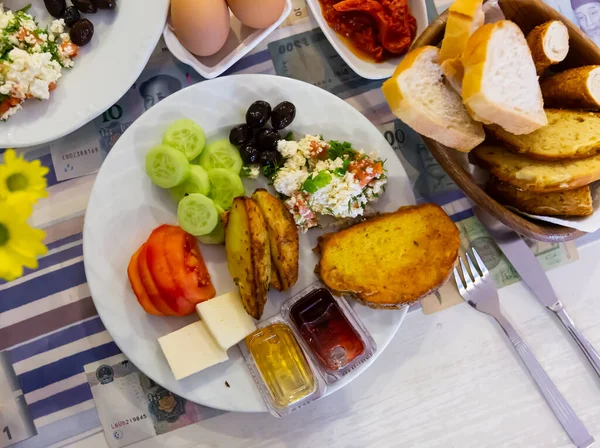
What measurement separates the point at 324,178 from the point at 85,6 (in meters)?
0.76

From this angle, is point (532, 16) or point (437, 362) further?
point (437, 362)

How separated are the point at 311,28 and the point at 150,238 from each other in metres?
0.75

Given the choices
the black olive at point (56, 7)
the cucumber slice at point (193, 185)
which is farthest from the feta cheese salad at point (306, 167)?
the black olive at point (56, 7)

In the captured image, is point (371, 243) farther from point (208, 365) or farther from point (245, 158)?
point (208, 365)

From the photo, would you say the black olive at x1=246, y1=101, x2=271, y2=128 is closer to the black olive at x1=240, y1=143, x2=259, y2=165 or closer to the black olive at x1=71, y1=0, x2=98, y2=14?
the black olive at x1=240, y1=143, x2=259, y2=165

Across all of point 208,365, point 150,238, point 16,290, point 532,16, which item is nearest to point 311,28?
point 532,16

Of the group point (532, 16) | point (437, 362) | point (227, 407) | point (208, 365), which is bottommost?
point (437, 362)

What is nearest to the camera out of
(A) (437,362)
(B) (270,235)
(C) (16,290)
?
(B) (270,235)

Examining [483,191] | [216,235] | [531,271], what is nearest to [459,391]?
[531,271]

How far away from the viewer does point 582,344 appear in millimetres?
1397

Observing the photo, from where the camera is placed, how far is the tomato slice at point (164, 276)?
3.74 feet

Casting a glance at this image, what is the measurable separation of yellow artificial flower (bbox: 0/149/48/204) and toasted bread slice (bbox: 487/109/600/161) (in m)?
0.99

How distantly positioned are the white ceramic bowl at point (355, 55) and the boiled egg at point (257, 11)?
4.9 inches

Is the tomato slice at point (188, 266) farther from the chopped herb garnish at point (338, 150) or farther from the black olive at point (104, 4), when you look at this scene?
the black olive at point (104, 4)
